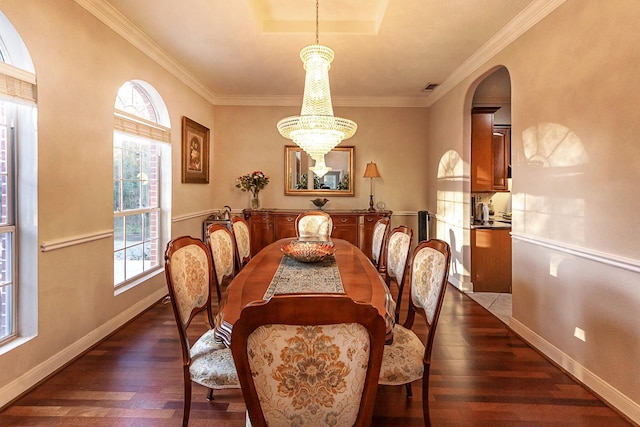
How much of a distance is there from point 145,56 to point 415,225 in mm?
4287

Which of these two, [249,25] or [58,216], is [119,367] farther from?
[249,25]

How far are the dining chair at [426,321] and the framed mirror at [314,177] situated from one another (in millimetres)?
3582

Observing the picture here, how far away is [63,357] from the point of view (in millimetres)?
2316

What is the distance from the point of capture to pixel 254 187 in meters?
5.27

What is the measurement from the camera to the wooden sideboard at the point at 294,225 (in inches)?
195

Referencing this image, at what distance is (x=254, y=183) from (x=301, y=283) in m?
3.56

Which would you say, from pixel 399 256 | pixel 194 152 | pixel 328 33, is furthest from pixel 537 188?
pixel 194 152

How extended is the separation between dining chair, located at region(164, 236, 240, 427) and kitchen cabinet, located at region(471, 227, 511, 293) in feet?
10.9

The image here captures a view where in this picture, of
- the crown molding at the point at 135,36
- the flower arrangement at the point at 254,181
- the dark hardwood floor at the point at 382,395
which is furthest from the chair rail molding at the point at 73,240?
the flower arrangement at the point at 254,181

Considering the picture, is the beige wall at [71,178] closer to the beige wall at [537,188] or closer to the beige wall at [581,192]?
the beige wall at [537,188]

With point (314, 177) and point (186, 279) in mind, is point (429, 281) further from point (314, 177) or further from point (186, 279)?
point (314, 177)

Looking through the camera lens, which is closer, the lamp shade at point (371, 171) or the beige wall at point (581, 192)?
the beige wall at point (581, 192)

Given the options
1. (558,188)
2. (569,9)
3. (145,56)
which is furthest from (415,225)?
(145,56)

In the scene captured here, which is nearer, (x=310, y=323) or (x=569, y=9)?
(x=310, y=323)
